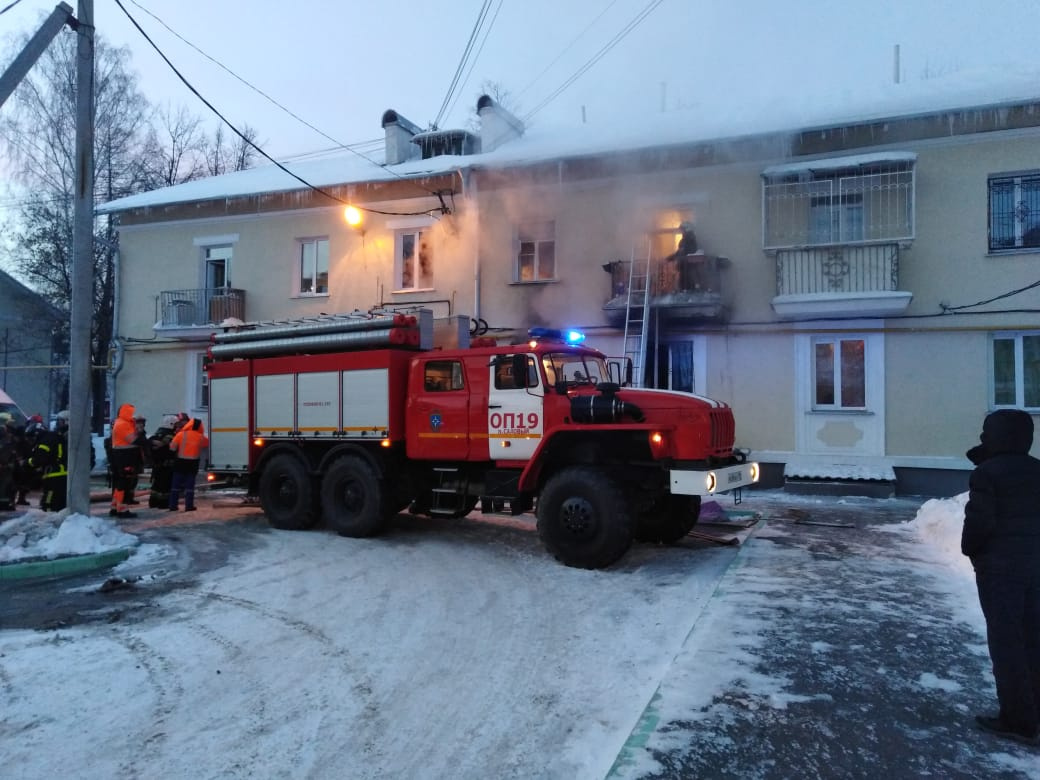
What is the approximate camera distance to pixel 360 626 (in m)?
5.63

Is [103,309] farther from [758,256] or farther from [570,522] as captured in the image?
[570,522]

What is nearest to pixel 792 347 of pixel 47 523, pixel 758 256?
pixel 758 256

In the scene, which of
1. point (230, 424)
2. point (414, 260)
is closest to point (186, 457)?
point (230, 424)

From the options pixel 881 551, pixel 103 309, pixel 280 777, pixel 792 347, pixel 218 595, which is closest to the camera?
pixel 280 777

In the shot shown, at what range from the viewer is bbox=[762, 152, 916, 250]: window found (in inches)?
506

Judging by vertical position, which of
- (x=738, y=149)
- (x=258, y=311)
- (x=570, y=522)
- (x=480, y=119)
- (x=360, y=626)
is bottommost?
(x=360, y=626)

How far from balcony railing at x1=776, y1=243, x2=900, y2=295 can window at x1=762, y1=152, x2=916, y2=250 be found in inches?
9.7

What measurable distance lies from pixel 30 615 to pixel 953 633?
7.13 metres

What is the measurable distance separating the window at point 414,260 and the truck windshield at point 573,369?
8.93 m

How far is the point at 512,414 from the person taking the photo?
8266mm

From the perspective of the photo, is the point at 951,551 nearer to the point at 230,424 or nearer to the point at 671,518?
Answer: the point at 671,518

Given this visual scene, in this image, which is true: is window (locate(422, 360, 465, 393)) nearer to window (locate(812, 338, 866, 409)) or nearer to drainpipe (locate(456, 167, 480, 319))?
drainpipe (locate(456, 167, 480, 319))

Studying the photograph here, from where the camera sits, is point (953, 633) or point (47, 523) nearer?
point (953, 633)

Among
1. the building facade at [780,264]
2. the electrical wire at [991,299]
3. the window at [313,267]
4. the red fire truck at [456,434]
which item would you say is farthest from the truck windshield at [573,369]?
the window at [313,267]
